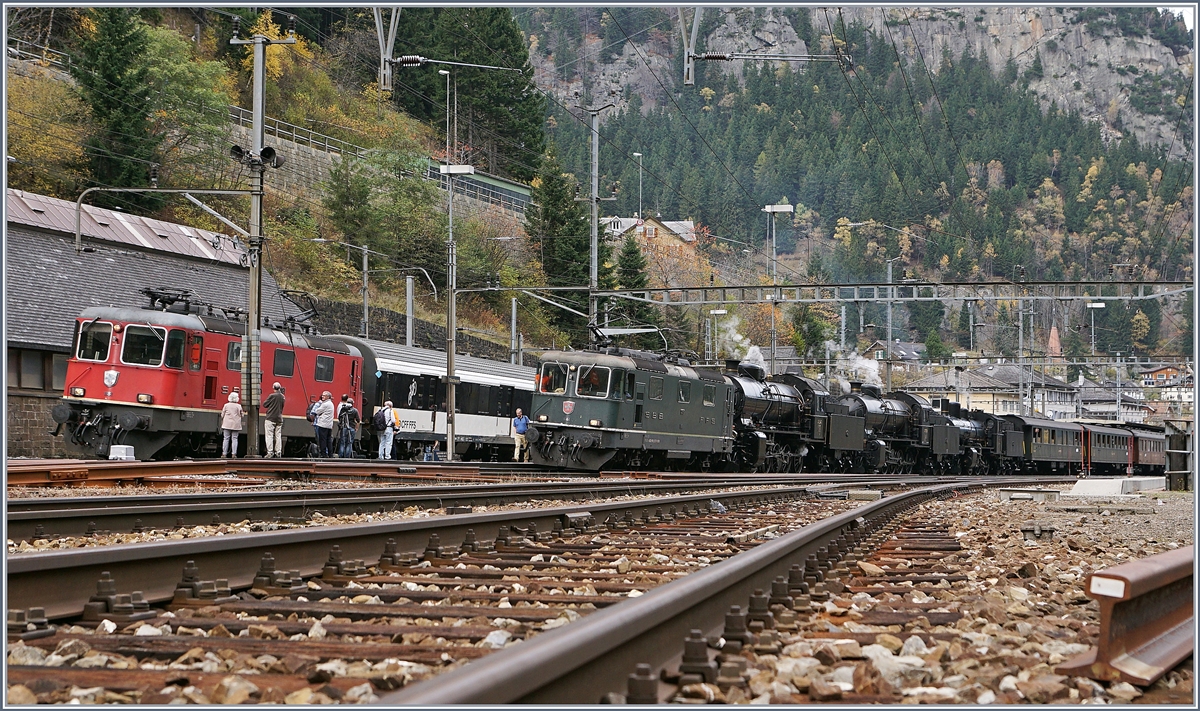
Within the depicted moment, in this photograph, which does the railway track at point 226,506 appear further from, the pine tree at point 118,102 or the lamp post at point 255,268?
the pine tree at point 118,102

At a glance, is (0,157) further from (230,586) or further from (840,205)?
(840,205)

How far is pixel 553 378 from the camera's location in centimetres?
2830

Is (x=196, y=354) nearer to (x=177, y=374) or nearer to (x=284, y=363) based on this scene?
(x=177, y=374)

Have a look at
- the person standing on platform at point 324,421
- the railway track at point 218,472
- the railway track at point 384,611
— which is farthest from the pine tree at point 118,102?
the railway track at point 384,611

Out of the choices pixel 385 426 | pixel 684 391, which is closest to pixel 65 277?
pixel 385 426

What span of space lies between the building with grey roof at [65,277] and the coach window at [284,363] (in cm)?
356

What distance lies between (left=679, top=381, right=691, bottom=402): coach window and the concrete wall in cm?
1477

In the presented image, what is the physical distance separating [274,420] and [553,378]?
6.57 m

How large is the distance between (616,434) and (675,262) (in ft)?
221

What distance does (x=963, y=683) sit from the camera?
4328mm

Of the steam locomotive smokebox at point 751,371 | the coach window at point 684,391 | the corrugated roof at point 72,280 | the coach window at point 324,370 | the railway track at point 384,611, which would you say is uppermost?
the corrugated roof at point 72,280

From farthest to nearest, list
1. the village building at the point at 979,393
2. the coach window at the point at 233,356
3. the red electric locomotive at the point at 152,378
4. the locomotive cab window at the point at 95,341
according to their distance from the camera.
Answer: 1. the village building at the point at 979,393
2. the coach window at the point at 233,356
3. the locomotive cab window at the point at 95,341
4. the red electric locomotive at the point at 152,378

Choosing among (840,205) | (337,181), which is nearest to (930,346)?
(840,205)

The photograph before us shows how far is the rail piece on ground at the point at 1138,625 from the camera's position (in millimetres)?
4309
